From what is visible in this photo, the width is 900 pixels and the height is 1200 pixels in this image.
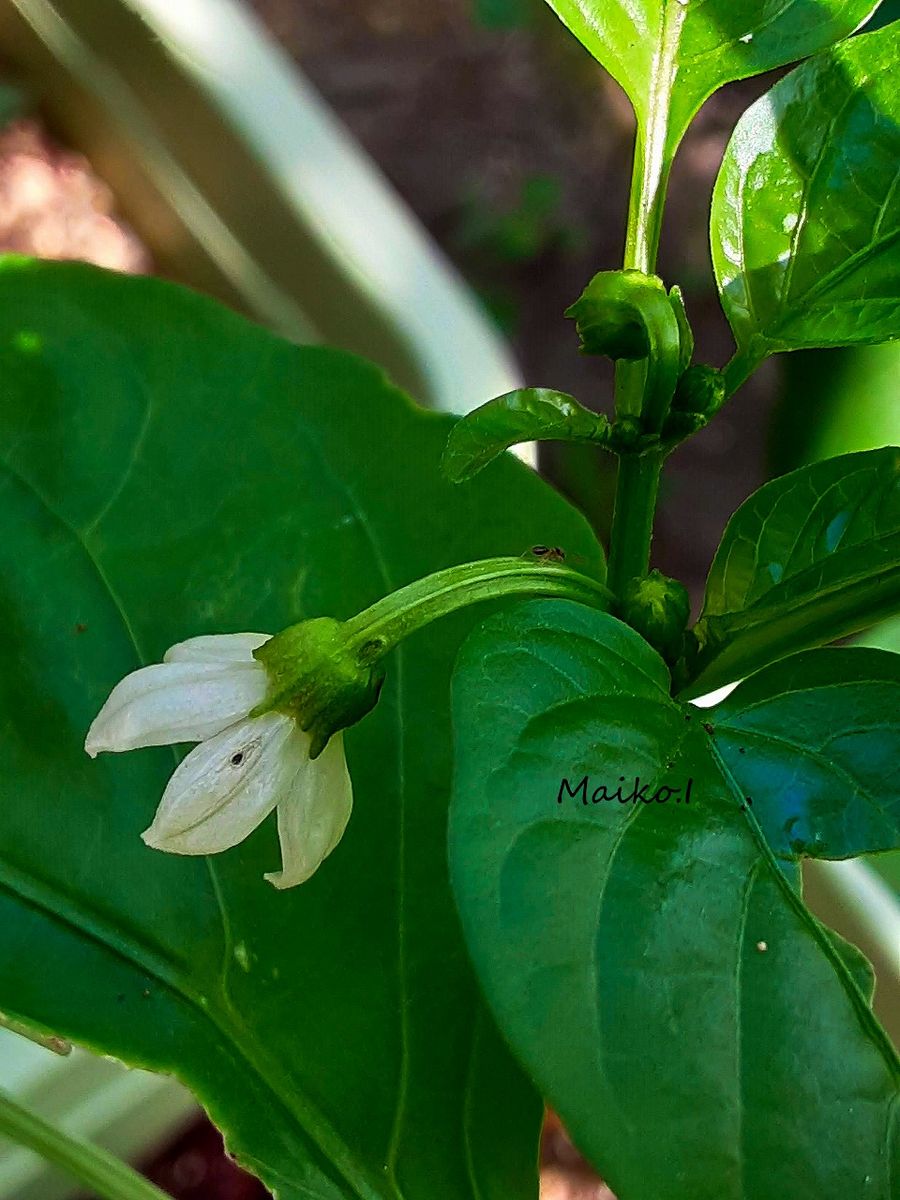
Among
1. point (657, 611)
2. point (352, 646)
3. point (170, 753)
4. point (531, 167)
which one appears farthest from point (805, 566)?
point (531, 167)

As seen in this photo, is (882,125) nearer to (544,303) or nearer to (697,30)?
(697,30)

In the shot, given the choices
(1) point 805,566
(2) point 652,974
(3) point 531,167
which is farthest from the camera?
(3) point 531,167

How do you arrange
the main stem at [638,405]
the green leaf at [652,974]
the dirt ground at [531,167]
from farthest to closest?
1. the dirt ground at [531,167]
2. the main stem at [638,405]
3. the green leaf at [652,974]

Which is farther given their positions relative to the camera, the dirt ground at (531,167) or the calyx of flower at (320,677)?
the dirt ground at (531,167)

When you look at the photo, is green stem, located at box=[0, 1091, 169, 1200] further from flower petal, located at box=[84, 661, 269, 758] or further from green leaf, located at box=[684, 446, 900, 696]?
green leaf, located at box=[684, 446, 900, 696]

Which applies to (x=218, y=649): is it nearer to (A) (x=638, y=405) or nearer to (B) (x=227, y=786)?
(B) (x=227, y=786)

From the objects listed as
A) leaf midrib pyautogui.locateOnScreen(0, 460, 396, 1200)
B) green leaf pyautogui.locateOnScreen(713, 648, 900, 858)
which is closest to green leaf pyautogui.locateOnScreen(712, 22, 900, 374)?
green leaf pyautogui.locateOnScreen(713, 648, 900, 858)

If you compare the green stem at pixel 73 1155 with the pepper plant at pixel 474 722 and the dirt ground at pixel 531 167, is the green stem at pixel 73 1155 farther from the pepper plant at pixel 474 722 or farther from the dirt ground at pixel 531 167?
the dirt ground at pixel 531 167
